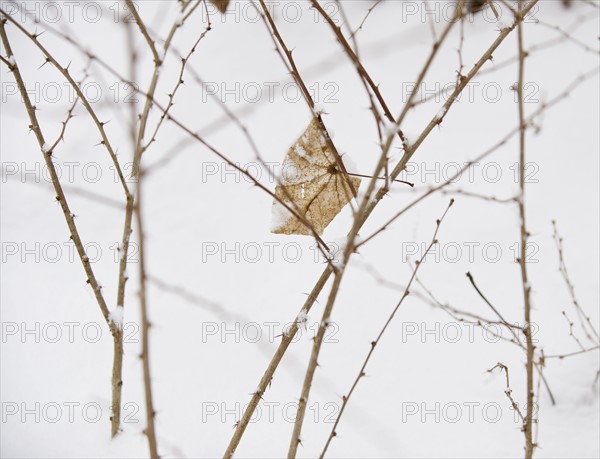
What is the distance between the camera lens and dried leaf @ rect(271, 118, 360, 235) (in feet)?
4.10

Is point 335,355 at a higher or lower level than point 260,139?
lower

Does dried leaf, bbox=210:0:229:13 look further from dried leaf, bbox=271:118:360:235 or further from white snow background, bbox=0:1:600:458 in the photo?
dried leaf, bbox=271:118:360:235

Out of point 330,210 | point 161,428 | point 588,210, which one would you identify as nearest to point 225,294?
point 161,428

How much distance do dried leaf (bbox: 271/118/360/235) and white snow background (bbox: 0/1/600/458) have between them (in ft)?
0.24

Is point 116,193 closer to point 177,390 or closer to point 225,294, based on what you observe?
point 225,294

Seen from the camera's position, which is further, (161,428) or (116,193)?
(116,193)

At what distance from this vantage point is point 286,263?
228 centimetres

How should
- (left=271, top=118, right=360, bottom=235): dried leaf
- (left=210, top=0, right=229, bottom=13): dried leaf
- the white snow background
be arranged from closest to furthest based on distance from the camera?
(left=271, top=118, right=360, bottom=235): dried leaf, the white snow background, (left=210, top=0, right=229, bottom=13): dried leaf

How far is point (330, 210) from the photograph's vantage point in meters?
1.31

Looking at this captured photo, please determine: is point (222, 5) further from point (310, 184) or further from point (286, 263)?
point (310, 184)

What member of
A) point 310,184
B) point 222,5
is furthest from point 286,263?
point 222,5

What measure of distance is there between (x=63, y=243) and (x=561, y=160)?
7.65ft

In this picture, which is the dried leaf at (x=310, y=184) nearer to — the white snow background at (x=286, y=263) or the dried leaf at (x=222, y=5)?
the white snow background at (x=286, y=263)

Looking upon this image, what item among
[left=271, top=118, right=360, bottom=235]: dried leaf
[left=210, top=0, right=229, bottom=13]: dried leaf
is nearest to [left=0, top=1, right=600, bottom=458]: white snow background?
[left=271, top=118, right=360, bottom=235]: dried leaf
